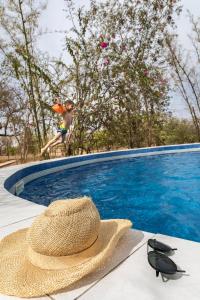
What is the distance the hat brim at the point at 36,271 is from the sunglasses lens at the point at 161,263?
0.87ft

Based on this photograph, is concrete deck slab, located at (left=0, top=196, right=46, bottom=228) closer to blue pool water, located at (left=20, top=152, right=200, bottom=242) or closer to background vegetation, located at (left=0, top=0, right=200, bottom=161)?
blue pool water, located at (left=20, top=152, right=200, bottom=242)

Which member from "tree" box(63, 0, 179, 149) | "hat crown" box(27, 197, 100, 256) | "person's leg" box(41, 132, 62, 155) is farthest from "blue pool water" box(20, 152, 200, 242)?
"tree" box(63, 0, 179, 149)

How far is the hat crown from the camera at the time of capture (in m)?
1.62

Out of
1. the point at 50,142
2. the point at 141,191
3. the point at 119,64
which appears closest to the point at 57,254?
the point at 141,191

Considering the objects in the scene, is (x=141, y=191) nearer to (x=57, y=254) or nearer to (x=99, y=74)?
Result: (x=57, y=254)

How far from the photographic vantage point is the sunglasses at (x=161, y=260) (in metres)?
1.51

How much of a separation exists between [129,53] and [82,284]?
43.2 feet

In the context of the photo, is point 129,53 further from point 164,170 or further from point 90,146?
point 164,170

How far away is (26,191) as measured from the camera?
6.55 metres

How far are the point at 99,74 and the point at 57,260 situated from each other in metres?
11.7


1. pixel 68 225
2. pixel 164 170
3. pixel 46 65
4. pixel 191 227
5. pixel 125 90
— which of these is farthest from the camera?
pixel 125 90

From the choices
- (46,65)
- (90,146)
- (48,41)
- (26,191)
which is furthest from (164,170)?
(48,41)

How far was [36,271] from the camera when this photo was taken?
1589mm

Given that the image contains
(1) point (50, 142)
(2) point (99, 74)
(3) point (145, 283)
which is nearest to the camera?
(3) point (145, 283)
